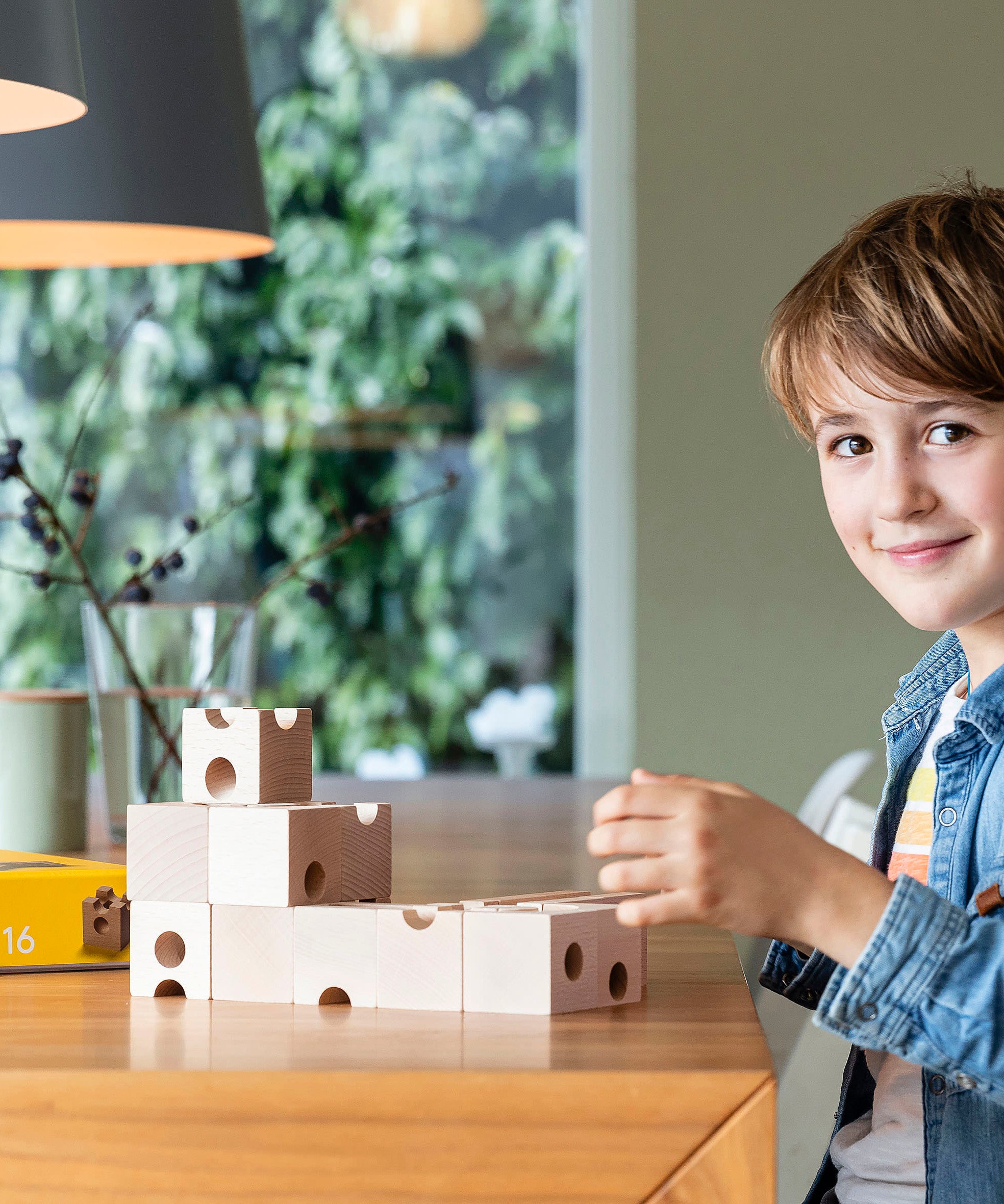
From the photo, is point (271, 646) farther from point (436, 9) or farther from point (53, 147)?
point (53, 147)

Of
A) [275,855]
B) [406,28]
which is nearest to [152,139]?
[275,855]

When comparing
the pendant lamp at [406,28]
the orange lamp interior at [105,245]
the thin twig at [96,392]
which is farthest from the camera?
the pendant lamp at [406,28]

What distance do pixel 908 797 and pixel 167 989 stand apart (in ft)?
1.83

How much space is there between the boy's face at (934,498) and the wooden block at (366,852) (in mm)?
354

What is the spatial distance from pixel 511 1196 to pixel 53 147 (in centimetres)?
100

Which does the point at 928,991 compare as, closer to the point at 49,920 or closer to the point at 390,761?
the point at 49,920

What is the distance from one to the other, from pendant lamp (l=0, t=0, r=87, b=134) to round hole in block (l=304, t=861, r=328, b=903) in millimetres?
464

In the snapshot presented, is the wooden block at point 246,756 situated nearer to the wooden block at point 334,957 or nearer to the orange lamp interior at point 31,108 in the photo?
the wooden block at point 334,957

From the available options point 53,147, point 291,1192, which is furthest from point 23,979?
point 53,147

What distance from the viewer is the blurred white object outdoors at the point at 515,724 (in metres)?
3.35

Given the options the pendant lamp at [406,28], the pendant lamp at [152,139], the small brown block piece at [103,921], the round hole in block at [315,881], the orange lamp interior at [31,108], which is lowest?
the small brown block piece at [103,921]

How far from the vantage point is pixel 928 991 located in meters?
0.70

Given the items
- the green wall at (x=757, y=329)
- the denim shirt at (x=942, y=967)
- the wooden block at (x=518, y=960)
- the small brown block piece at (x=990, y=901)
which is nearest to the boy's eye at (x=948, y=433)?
the denim shirt at (x=942, y=967)

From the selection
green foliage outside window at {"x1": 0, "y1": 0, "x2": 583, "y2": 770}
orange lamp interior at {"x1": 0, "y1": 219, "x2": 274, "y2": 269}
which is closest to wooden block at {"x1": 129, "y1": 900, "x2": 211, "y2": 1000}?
orange lamp interior at {"x1": 0, "y1": 219, "x2": 274, "y2": 269}
